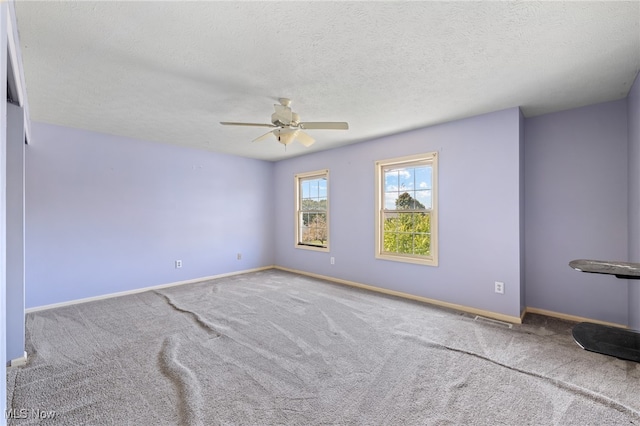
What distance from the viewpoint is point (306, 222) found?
588cm

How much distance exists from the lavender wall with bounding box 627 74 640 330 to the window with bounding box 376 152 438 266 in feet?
6.03

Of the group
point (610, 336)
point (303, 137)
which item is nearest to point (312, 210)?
point (303, 137)

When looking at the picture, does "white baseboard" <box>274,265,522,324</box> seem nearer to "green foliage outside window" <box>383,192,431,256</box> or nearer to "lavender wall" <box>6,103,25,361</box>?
"green foliage outside window" <box>383,192,431,256</box>

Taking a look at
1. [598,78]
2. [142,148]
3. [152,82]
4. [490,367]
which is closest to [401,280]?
[490,367]

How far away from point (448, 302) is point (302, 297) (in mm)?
2018

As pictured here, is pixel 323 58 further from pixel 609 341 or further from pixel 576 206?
pixel 576 206

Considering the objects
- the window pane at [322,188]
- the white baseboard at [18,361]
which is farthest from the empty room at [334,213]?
the window pane at [322,188]

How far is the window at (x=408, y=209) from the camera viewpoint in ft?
13.0

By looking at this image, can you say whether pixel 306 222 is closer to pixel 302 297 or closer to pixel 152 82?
pixel 302 297

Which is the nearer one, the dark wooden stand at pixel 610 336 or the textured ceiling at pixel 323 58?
the dark wooden stand at pixel 610 336

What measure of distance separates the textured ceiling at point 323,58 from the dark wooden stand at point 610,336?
1.52 m

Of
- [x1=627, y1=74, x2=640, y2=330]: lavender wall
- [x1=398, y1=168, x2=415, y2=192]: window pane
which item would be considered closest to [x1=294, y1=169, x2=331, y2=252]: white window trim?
[x1=398, y1=168, x2=415, y2=192]: window pane

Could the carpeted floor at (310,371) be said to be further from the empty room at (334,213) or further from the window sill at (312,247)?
the window sill at (312,247)

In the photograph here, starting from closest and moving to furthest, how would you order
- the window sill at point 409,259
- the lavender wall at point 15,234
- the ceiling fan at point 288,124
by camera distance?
1. the lavender wall at point 15,234
2. the ceiling fan at point 288,124
3. the window sill at point 409,259
